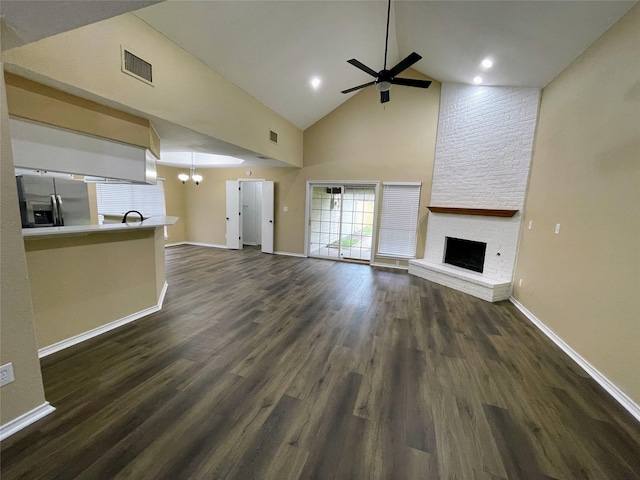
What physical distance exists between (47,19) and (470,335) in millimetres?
4306

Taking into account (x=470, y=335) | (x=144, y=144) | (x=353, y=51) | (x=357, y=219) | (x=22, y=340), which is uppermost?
(x=353, y=51)

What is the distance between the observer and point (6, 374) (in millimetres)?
1486

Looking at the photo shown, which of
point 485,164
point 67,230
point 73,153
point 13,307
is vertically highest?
point 485,164

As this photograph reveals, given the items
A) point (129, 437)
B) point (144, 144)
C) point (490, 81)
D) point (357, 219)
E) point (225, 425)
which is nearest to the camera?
point (129, 437)

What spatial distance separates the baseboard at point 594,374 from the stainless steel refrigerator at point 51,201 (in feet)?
22.2

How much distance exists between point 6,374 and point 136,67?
9.12 feet

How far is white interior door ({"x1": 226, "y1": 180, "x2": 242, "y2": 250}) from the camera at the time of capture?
24.0ft

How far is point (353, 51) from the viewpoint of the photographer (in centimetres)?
445

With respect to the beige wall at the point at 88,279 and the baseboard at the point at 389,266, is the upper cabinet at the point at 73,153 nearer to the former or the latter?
the beige wall at the point at 88,279

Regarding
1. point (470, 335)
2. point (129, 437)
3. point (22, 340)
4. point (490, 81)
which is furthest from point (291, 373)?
point (490, 81)

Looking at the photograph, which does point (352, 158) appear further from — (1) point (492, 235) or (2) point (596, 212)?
(2) point (596, 212)

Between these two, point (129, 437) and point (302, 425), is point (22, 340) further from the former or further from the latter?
point (302, 425)

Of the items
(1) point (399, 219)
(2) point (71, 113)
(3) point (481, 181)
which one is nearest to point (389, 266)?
(1) point (399, 219)

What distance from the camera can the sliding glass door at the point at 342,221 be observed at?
253 inches
